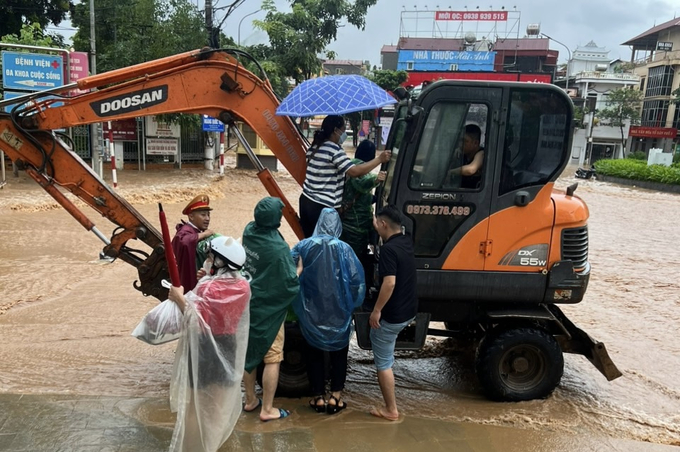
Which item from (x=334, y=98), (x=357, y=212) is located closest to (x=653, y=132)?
(x=357, y=212)

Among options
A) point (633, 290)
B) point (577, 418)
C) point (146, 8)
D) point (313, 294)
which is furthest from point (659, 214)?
point (146, 8)

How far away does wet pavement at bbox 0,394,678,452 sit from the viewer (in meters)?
3.57

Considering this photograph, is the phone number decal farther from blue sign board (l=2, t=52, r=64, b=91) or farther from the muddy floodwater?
blue sign board (l=2, t=52, r=64, b=91)

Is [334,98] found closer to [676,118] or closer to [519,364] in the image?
[519,364]

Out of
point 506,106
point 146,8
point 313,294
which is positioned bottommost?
point 313,294

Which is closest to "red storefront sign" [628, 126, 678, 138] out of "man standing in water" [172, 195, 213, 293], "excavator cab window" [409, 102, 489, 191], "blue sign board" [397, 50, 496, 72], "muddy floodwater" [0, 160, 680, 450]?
"blue sign board" [397, 50, 496, 72]

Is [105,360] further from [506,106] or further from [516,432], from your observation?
[506,106]

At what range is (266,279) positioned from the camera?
3.70 m

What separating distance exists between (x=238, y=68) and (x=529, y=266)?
9.80 feet

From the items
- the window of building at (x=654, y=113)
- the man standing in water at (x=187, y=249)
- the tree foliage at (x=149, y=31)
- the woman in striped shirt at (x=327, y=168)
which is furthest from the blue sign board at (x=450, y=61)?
the man standing in water at (x=187, y=249)

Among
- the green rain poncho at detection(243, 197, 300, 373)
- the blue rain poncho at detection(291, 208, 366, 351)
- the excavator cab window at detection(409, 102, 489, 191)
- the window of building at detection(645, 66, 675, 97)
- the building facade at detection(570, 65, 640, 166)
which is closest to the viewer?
the green rain poncho at detection(243, 197, 300, 373)

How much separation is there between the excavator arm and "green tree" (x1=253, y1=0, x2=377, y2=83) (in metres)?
16.5

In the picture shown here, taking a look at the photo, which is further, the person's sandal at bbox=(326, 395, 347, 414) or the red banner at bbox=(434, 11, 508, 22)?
the red banner at bbox=(434, 11, 508, 22)

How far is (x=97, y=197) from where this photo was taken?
4.39m
